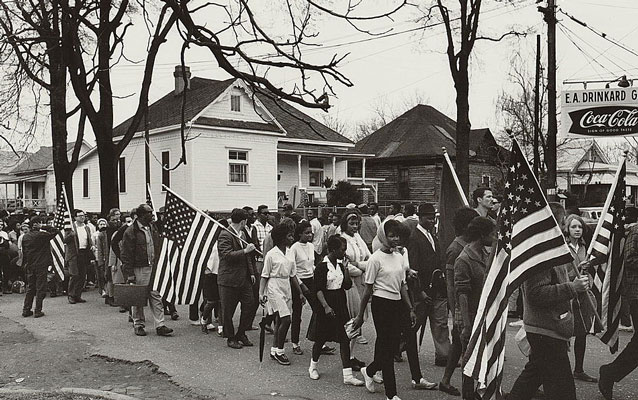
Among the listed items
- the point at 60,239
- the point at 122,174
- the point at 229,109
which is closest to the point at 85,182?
the point at 122,174

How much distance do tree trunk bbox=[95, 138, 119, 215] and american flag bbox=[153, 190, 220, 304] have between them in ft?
29.1

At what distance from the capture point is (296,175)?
3728 centimetres

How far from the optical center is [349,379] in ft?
24.9

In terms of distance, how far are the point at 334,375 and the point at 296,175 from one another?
96.5 ft

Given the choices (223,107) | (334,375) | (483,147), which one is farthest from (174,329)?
(483,147)

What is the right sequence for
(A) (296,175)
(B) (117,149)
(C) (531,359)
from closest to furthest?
1. (C) (531,359)
2. (B) (117,149)
3. (A) (296,175)

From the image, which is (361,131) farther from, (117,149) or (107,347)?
(107,347)

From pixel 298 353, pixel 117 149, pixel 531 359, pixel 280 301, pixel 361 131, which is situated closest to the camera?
pixel 531 359

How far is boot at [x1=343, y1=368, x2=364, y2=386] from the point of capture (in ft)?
24.8

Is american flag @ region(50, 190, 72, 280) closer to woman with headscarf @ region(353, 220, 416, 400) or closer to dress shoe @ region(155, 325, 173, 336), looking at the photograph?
dress shoe @ region(155, 325, 173, 336)

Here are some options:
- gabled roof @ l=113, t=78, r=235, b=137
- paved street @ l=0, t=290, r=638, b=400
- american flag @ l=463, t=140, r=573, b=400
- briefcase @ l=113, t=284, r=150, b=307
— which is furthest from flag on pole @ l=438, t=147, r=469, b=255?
gabled roof @ l=113, t=78, r=235, b=137

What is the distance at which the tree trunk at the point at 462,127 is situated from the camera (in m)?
21.9

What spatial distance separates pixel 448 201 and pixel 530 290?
3049mm

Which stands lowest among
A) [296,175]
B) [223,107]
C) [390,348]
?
[390,348]
